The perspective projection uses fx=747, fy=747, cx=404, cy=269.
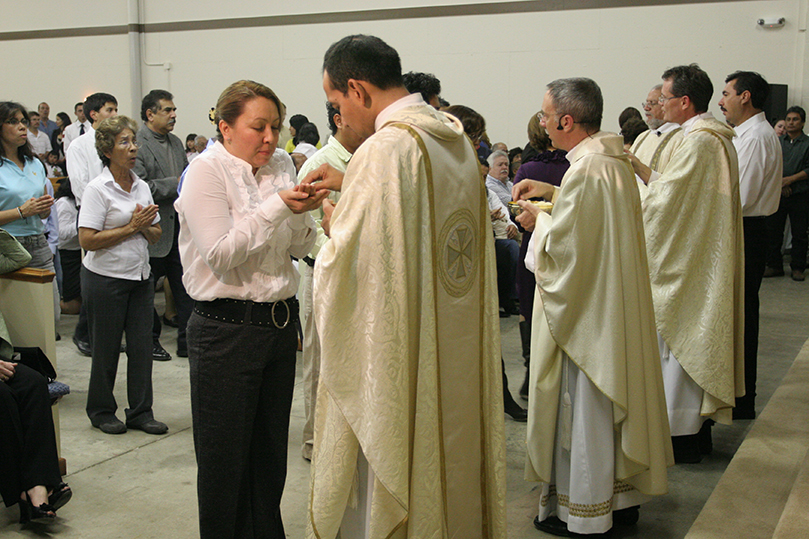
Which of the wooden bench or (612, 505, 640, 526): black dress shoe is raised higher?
the wooden bench

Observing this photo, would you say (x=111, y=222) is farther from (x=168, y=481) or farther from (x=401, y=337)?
(x=401, y=337)

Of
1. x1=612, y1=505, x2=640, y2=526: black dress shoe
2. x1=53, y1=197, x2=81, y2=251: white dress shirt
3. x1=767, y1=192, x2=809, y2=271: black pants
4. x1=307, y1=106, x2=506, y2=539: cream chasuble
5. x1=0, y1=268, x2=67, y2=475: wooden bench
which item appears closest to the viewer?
x1=307, y1=106, x2=506, y2=539: cream chasuble

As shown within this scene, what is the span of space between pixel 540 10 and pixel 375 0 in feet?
8.21

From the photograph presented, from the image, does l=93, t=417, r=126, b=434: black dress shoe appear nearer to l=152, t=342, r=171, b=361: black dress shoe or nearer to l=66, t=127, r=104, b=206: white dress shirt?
l=152, t=342, r=171, b=361: black dress shoe

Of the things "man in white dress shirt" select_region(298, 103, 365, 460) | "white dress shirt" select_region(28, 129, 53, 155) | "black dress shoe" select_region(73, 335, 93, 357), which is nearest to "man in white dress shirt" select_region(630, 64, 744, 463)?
"man in white dress shirt" select_region(298, 103, 365, 460)

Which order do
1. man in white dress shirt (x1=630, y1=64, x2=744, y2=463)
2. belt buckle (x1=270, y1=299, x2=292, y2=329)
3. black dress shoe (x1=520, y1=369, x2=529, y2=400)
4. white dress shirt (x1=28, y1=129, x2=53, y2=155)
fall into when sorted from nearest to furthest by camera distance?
1. belt buckle (x1=270, y1=299, x2=292, y2=329)
2. man in white dress shirt (x1=630, y1=64, x2=744, y2=463)
3. black dress shoe (x1=520, y1=369, x2=529, y2=400)
4. white dress shirt (x1=28, y1=129, x2=53, y2=155)

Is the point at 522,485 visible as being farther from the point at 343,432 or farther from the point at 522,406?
the point at 343,432

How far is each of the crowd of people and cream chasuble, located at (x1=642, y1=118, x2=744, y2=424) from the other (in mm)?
11

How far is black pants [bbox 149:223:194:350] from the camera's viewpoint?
212 inches

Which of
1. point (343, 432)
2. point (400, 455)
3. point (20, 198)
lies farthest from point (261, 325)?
point (20, 198)

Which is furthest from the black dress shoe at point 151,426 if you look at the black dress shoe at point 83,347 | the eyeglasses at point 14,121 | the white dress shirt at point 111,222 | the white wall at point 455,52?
the white wall at point 455,52

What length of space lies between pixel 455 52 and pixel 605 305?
874cm

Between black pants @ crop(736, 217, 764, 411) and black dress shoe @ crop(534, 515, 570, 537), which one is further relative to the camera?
black pants @ crop(736, 217, 764, 411)

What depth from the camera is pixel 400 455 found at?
6.32 ft
